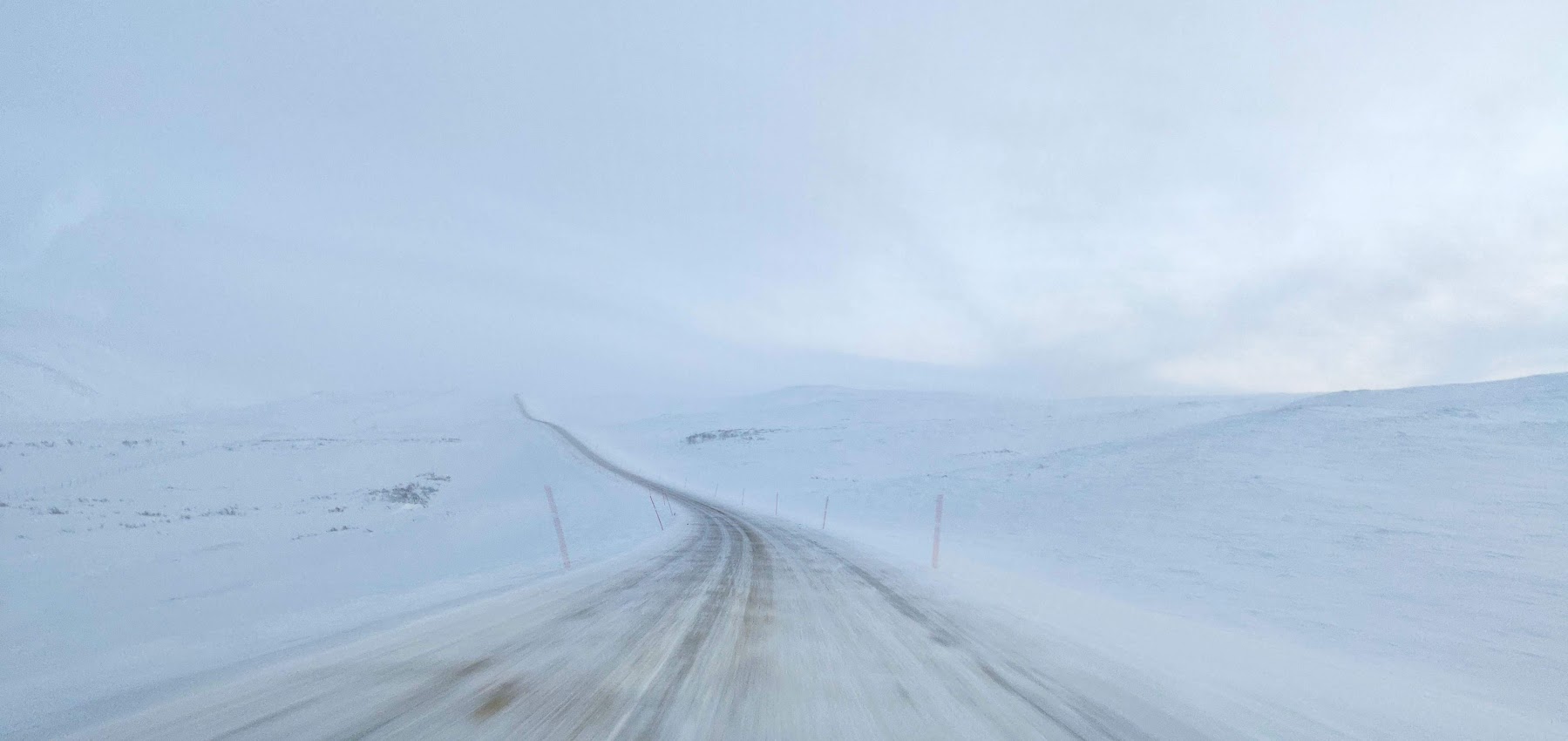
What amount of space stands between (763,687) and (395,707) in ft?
8.07

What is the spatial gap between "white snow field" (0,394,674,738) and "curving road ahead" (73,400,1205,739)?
3.88 ft

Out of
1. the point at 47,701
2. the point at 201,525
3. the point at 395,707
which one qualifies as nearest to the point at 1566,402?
the point at 395,707

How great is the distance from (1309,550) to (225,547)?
80.9ft

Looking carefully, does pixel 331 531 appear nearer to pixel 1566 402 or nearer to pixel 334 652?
pixel 334 652

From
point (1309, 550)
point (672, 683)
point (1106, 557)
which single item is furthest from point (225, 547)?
point (1309, 550)

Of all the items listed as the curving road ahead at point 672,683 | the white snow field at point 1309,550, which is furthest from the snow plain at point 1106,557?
the curving road ahead at point 672,683

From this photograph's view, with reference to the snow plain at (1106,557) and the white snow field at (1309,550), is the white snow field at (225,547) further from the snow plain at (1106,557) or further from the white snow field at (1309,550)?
the white snow field at (1309,550)

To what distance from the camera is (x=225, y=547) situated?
1577 cm

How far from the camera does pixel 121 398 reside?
371ft

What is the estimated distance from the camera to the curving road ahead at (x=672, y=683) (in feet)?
12.5

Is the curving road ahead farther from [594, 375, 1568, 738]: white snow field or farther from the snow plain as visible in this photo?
[594, 375, 1568, 738]: white snow field

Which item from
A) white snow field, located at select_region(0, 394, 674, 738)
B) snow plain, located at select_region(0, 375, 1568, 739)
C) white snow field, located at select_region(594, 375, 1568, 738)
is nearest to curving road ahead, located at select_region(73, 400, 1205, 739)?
snow plain, located at select_region(0, 375, 1568, 739)

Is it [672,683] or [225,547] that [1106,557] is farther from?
[225,547]

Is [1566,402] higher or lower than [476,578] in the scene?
higher
